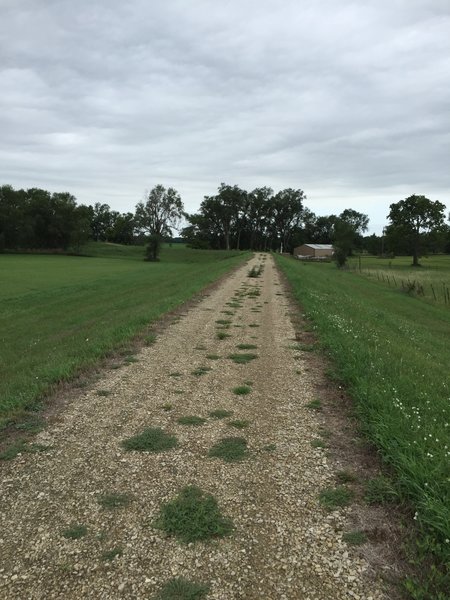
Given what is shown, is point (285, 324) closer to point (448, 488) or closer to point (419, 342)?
point (419, 342)

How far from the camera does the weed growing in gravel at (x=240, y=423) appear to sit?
5445 mm

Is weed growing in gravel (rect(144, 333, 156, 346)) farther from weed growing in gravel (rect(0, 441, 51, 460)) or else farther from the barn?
the barn

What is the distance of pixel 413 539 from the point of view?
333 centimetres

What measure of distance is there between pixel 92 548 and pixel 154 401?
9.91ft

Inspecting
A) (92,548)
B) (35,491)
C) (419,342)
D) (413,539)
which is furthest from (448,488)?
(419,342)

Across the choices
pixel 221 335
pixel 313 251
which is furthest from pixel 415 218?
A: pixel 221 335

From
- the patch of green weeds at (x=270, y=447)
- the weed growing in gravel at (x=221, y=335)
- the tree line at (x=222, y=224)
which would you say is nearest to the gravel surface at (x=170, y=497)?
the patch of green weeds at (x=270, y=447)

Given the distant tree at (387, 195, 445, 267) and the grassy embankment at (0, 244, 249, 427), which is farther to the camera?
the distant tree at (387, 195, 445, 267)

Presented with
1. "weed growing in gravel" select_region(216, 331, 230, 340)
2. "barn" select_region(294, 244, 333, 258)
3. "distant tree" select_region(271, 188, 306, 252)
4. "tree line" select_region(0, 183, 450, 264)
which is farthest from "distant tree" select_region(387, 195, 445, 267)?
"weed growing in gravel" select_region(216, 331, 230, 340)

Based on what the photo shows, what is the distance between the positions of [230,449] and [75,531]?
188 cm

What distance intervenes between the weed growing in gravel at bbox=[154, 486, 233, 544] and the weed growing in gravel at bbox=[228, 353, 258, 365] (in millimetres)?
4592

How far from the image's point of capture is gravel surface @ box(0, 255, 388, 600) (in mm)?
2998

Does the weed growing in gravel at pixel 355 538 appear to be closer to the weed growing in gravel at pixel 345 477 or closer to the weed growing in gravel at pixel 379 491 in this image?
the weed growing in gravel at pixel 379 491

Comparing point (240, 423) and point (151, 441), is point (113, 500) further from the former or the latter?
point (240, 423)
